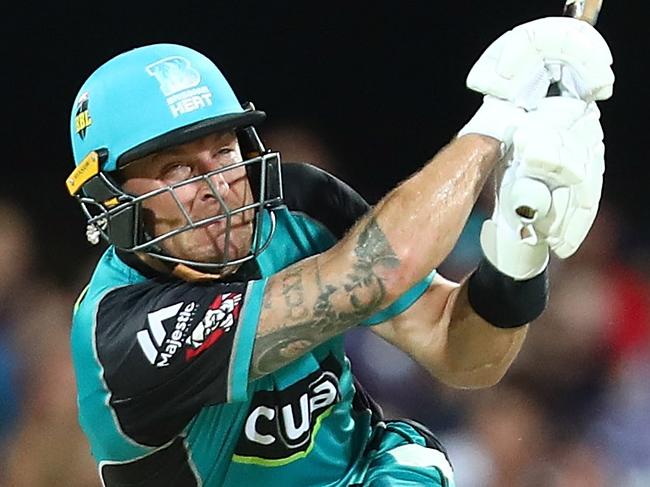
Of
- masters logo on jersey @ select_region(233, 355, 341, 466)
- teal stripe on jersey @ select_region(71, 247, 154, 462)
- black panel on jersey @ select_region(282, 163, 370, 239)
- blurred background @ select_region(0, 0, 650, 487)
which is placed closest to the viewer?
teal stripe on jersey @ select_region(71, 247, 154, 462)

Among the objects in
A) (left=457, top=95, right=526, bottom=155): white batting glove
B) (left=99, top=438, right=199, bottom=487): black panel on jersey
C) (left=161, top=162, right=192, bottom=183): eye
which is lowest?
(left=99, top=438, right=199, bottom=487): black panel on jersey

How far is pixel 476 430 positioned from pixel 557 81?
1321mm

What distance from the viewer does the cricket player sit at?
1.30m

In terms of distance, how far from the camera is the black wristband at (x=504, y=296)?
1.53 m

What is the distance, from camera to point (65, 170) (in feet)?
8.45

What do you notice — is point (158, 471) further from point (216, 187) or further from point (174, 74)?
point (174, 74)

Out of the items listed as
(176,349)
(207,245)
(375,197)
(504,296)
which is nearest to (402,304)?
(504,296)

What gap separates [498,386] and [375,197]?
48 cm

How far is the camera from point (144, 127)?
145 centimetres

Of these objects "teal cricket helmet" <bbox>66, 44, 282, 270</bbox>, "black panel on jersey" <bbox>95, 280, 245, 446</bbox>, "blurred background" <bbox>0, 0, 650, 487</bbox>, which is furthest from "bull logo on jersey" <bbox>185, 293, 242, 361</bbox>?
"blurred background" <bbox>0, 0, 650, 487</bbox>

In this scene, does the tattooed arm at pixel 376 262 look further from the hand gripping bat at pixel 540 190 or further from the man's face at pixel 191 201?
the man's face at pixel 191 201

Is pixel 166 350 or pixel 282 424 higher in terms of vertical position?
pixel 166 350

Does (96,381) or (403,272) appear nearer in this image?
(403,272)

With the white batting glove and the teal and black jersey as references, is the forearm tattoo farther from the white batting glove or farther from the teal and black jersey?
the white batting glove
